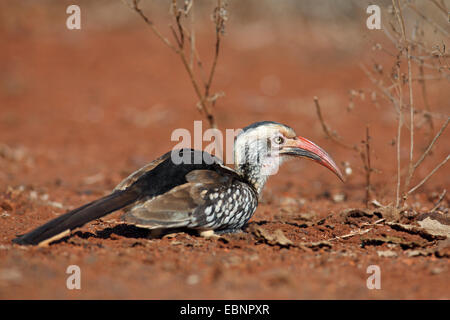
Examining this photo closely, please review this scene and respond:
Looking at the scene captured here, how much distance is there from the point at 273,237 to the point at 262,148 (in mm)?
1034

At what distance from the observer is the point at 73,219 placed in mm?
4375

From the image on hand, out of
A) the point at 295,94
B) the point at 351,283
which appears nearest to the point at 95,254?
the point at 351,283

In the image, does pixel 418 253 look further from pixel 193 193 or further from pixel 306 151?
pixel 193 193

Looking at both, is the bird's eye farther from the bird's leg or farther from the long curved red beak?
the bird's leg

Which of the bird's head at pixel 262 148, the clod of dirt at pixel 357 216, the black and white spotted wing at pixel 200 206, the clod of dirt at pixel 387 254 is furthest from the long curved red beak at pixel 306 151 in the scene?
the clod of dirt at pixel 387 254

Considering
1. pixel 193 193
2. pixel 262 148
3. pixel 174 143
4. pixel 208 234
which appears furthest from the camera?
pixel 174 143

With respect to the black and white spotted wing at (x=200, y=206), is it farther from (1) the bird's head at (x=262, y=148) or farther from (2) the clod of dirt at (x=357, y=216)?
(2) the clod of dirt at (x=357, y=216)

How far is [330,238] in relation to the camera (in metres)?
4.96

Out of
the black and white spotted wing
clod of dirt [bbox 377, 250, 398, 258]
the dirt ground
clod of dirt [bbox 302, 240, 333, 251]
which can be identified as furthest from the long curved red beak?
clod of dirt [bbox 377, 250, 398, 258]

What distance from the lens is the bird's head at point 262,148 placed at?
→ 17.5 feet

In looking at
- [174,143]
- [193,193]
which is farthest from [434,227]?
[174,143]

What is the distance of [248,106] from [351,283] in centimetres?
1032

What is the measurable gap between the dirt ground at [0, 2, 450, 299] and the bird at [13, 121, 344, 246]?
181mm

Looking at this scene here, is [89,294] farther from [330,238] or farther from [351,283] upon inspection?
[330,238]
